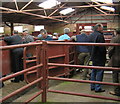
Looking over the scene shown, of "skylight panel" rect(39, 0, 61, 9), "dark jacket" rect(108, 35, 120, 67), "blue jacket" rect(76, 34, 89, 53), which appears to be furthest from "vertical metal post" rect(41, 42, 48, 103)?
"skylight panel" rect(39, 0, 61, 9)

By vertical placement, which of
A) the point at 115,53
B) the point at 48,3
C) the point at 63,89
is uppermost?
the point at 48,3

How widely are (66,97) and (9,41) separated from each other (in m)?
2.19

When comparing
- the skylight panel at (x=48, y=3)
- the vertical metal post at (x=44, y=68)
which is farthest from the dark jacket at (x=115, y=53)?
the skylight panel at (x=48, y=3)

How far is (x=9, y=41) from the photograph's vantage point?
4430 millimetres

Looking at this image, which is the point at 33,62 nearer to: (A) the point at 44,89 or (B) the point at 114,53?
(A) the point at 44,89

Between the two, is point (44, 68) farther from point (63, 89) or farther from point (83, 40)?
point (83, 40)

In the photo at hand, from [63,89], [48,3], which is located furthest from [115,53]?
[48,3]

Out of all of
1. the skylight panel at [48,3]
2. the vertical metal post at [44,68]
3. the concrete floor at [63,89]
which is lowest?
the concrete floor at [63,89]

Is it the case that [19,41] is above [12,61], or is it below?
above

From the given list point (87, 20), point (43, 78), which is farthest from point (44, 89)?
point (87, 20)

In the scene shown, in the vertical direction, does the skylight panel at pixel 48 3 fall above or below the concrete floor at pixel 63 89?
above

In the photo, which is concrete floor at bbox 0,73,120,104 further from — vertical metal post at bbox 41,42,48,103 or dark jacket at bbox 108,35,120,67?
dark jacket at bbox 108,35,120,67

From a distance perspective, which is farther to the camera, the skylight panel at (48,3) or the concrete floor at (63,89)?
the skylight panel at (48,3)

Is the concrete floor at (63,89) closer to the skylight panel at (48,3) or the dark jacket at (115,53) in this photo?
the dark jacket at (115,53)
